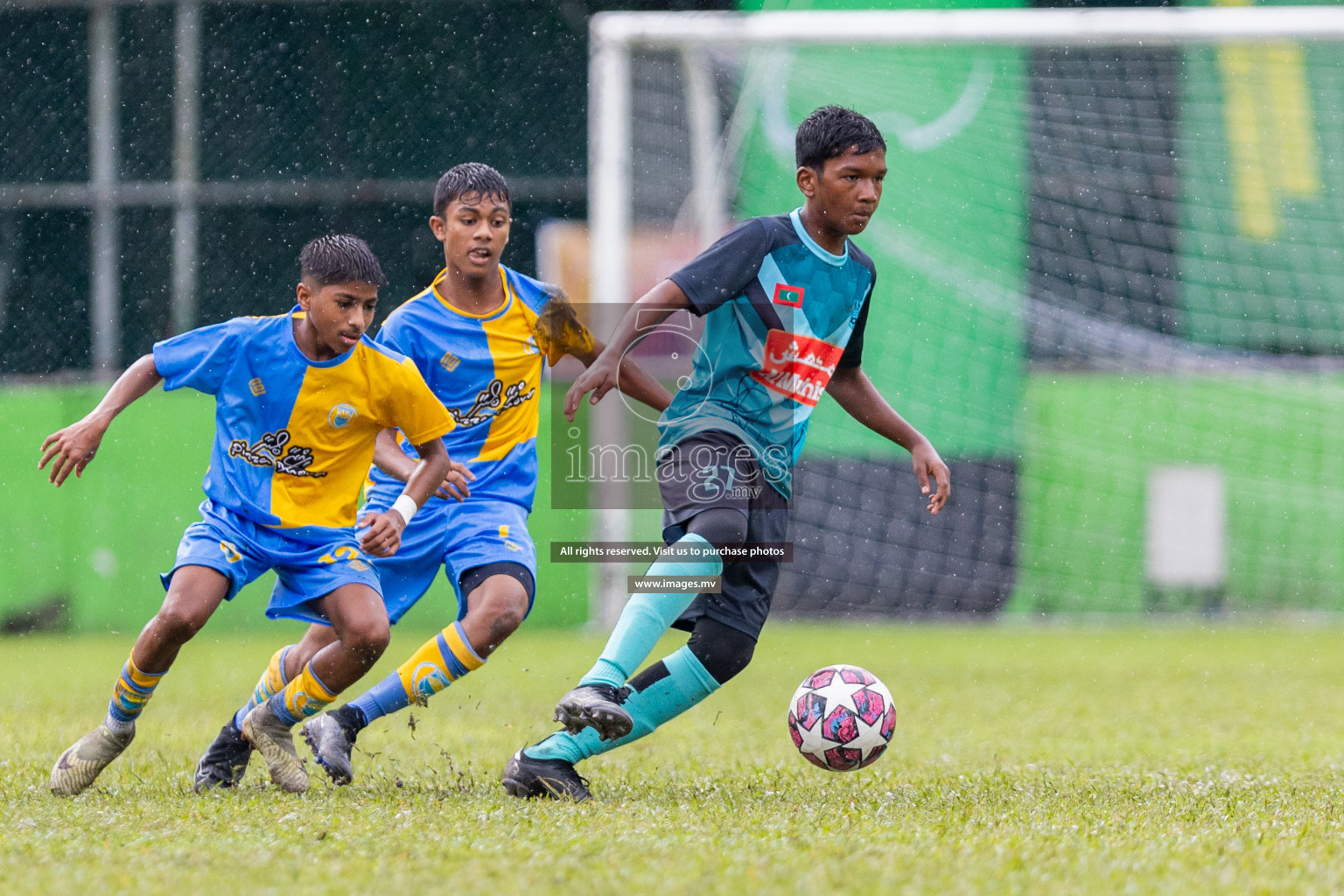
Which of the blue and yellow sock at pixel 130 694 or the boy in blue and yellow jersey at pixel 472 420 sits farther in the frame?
the boy in blue and yellow jersey at pixel 472 420

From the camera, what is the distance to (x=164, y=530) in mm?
11617

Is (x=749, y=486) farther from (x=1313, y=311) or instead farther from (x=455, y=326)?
(x=1313, y=311)

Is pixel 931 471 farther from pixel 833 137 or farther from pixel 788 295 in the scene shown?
pixel 833 137

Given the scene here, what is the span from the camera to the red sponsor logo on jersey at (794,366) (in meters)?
4.17

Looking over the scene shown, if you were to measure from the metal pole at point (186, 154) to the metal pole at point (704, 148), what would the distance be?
302 inches

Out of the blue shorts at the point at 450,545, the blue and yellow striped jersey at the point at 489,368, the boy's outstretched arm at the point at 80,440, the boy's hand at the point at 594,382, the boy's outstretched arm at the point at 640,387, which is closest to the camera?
the boy's hand at the point at 594,382

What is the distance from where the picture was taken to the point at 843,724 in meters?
4.19

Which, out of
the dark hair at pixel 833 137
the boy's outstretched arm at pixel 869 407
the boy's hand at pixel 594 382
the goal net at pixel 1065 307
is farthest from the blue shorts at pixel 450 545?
the goal net at pixel 1065 307

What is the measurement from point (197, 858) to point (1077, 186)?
33.4 feet

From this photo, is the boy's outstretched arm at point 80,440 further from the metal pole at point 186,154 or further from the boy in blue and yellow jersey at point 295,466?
the metal pole at point 186,154

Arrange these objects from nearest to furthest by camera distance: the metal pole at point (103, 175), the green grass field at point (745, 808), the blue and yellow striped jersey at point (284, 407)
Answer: the green grass field at point (745, 808)
the blue and yellow striped jersey at point (284, 407)
the metal pole at point (103, 175)

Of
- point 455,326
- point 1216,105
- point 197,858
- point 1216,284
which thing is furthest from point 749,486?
point 1216,284

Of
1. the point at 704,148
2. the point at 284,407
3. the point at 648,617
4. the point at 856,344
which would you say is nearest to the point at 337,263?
the point at 284,407

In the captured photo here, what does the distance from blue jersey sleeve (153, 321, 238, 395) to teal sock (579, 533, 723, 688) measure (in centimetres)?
132
